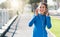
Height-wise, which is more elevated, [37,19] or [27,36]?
[37,19]

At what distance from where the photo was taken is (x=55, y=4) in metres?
30.5

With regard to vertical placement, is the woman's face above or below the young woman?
above

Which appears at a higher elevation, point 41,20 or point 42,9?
point 42,9

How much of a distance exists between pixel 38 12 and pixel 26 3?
101 feet

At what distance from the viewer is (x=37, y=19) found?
514 centimetres

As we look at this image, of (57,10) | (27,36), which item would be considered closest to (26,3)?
(57,10)

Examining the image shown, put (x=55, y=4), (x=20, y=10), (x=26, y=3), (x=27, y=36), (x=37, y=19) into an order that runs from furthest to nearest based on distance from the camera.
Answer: (x=20, y=10), (x=26, y=3), (x=55, y=4), (x=27, y=36), (x=37, y=19)

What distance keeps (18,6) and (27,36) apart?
29.5 metres

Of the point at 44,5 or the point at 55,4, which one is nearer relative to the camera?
the point at 44,5

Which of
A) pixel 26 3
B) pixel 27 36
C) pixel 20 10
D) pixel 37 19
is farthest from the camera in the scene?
pixel 20 10

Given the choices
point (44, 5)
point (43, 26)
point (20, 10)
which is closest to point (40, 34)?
point (43, 26)

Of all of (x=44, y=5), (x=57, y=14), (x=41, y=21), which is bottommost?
(x=57, y=14)

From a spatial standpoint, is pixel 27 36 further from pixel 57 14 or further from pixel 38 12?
pixel 57 14

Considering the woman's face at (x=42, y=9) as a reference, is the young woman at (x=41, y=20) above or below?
below
